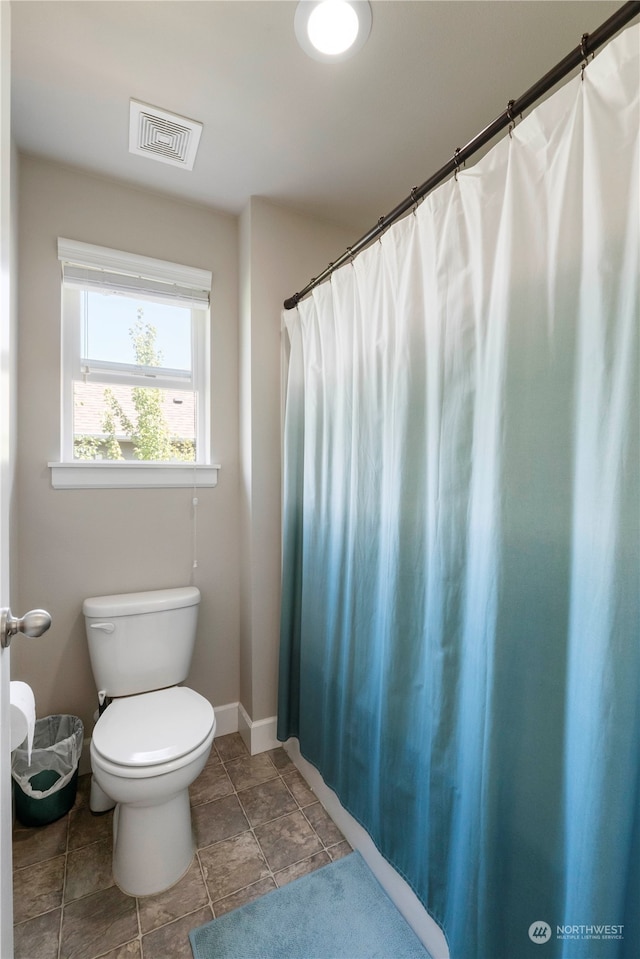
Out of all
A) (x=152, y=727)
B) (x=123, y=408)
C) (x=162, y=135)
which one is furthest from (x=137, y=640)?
(x=162, y=135)

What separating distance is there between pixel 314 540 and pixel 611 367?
46.3 inches

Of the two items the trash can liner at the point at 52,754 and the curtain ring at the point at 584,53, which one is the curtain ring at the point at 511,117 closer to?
the curtain ring at the point at 584,53

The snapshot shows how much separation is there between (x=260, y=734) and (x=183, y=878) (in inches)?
25.6

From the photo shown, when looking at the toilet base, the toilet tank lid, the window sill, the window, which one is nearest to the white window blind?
the window

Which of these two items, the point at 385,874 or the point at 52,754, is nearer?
the point at 385,874

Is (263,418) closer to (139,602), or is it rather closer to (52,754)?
(139,602)

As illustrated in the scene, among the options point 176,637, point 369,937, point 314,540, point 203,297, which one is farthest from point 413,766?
point 203,297

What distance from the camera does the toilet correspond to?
126cm

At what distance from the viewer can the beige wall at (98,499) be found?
1.68 m

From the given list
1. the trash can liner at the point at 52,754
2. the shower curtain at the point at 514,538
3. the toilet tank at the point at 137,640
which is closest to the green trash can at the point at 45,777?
the trash can liner at the point at 52,754

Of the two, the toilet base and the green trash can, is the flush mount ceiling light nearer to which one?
the toilet base

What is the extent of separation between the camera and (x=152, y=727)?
4.57ft

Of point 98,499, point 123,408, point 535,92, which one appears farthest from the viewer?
point 123,408

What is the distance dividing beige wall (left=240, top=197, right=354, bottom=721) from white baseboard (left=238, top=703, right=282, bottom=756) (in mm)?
30
